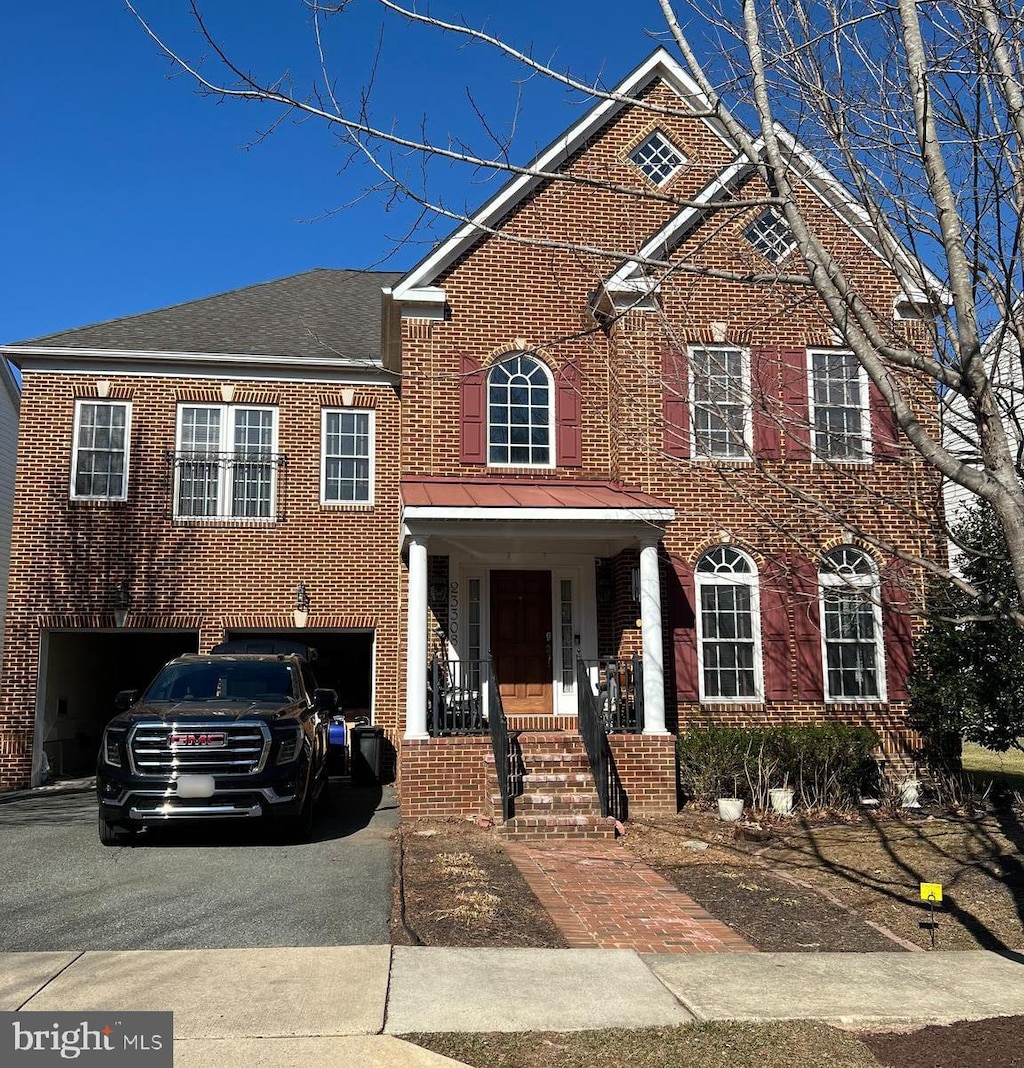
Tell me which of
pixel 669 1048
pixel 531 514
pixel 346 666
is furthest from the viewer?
pixel 346 666

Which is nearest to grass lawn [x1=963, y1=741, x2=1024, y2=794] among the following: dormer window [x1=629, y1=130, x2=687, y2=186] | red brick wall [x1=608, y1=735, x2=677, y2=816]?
red brick wall [x1=608, y1=735, x2=677, y2=816]

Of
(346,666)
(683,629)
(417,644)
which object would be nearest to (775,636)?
(683,629)

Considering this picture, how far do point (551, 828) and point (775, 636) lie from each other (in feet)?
14.2

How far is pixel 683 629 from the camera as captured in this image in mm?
12641

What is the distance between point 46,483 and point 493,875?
10042 millimetres

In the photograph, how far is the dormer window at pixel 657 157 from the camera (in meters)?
14.1

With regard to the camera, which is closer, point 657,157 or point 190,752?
point 190,752

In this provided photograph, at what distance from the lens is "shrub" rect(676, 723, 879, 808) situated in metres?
11.6

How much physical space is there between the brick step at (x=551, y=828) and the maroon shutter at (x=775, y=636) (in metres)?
3.49

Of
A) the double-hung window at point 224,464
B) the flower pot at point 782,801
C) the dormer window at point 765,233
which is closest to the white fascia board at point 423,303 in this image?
the double-hung window at point 224,464

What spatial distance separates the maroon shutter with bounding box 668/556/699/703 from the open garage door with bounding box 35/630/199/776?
7549mm

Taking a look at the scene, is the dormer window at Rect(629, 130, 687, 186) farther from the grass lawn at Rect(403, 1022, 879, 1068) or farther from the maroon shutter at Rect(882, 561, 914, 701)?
the grass lawn at Rect(403, 1022, 879, 1068)

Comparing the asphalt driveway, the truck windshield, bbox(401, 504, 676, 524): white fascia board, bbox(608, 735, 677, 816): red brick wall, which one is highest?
bbox(401, 504, 676, 524): white fascia board

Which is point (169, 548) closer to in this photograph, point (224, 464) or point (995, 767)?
point (224, 464)
